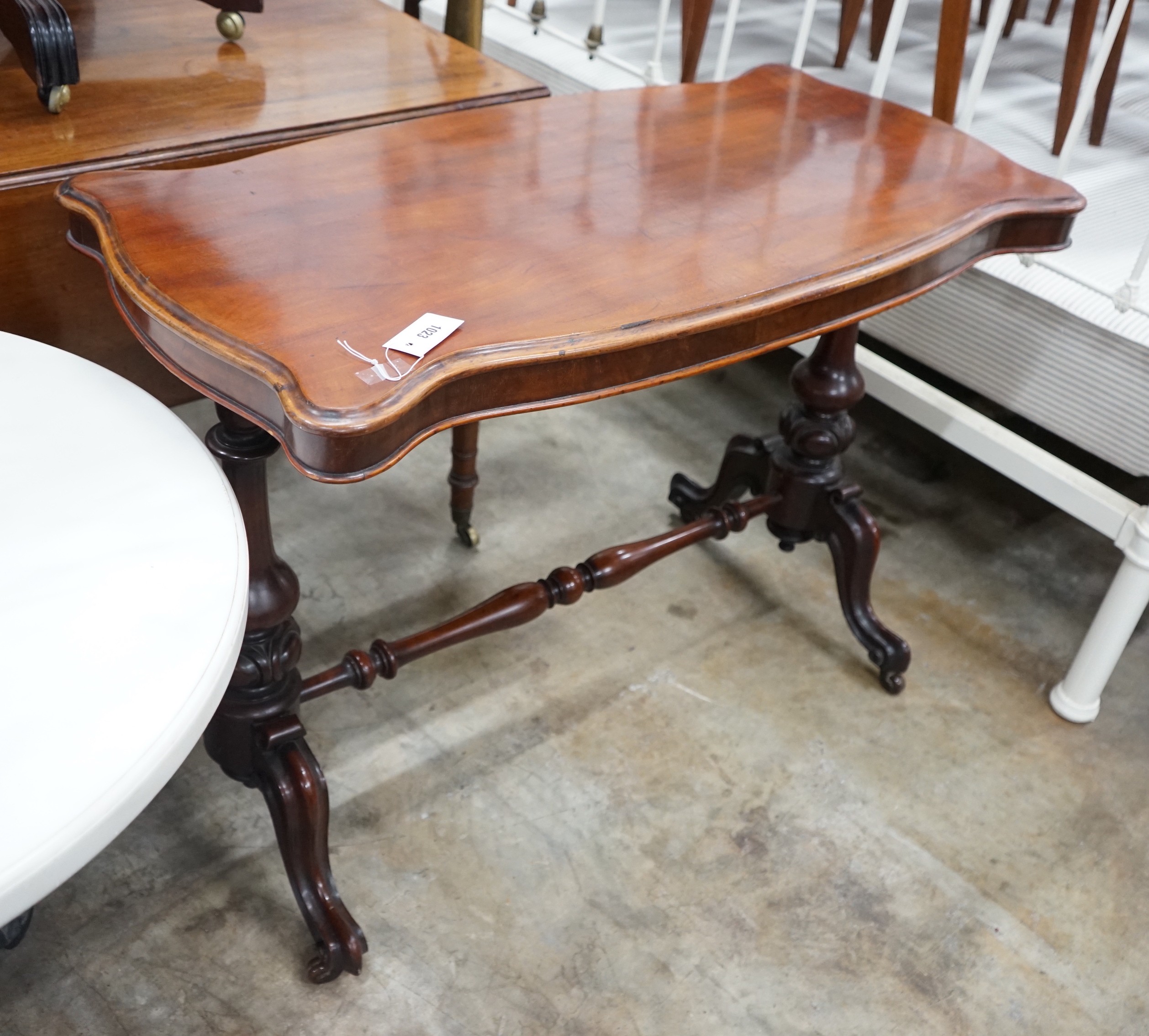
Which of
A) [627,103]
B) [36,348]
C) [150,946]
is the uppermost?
[627,103]

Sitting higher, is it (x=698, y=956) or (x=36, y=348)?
(x=36, y=348)

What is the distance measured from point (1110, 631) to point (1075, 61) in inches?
44.1

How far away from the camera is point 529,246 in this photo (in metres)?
1.10

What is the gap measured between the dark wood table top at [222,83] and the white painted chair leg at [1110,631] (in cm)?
105

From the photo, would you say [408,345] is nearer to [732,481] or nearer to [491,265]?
[491,265]

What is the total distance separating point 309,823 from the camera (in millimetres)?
1275

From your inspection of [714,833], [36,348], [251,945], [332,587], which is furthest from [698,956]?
[36,348]

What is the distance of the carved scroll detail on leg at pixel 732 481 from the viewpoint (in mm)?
1861

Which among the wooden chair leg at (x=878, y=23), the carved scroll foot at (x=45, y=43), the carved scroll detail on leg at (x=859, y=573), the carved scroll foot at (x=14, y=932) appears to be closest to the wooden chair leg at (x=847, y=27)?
the wooden chair leg at (x=878, y=23)

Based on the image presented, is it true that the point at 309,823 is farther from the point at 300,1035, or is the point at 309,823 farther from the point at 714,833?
the point at 714,833

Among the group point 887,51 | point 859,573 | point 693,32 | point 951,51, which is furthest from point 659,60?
point 859,573

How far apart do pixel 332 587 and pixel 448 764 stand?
42 centimetres

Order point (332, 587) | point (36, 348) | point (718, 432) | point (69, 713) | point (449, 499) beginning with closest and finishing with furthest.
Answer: point (69, 713) < point (36, 348) < point (332, 587) < point (449, 499) < point (718, 432)

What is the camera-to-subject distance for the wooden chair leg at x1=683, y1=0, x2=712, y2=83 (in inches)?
82.0
